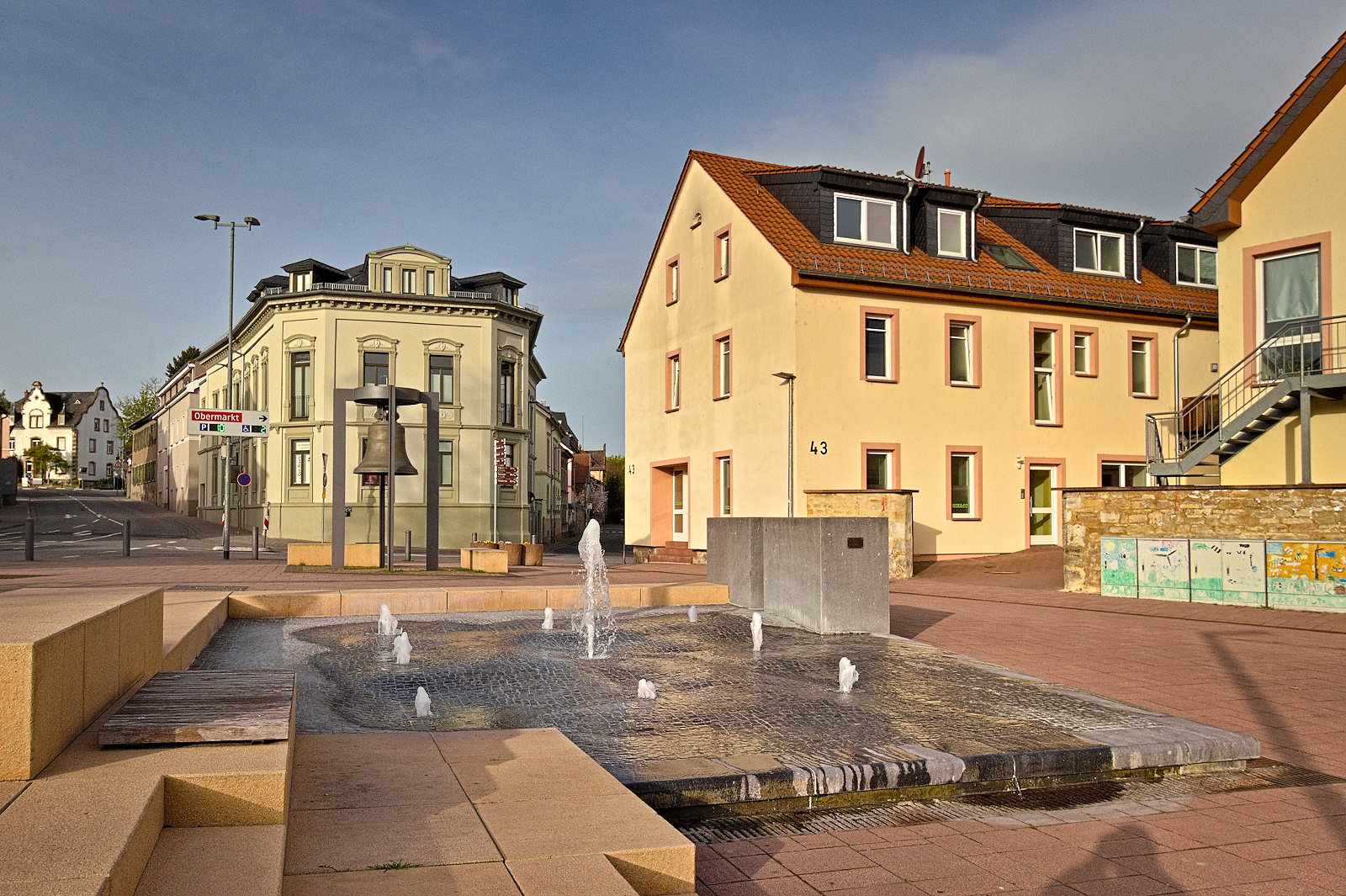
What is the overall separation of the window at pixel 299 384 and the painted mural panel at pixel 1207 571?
124 ft

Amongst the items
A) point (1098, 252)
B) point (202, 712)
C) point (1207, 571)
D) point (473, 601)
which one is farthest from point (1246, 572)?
point (1098, 252)

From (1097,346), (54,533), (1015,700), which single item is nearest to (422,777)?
(1015,700)

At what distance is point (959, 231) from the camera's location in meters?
28.6

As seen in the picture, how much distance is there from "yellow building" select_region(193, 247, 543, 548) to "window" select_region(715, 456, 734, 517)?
20.1m

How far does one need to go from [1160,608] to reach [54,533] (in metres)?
44.6

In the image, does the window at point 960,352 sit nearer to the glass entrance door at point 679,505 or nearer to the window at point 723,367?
the window at point 723,367

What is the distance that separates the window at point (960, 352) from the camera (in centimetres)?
2688

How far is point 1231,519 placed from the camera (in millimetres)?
16516

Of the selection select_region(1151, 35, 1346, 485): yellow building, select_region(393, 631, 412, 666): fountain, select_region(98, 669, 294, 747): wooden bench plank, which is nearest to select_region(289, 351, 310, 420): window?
select_region(1151, 35, 1346, 485): yellow building

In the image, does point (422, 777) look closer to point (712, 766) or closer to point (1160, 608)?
point (712, 766)

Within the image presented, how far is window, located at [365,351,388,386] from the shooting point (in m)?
46.8

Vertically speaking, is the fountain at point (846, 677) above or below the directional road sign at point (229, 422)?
below

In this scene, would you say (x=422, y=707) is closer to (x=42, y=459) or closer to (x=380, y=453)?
(x=380, y=453)

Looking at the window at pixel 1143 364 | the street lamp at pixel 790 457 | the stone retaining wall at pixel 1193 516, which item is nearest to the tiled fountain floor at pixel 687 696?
the stone retaining wall at pixel 1193 516
